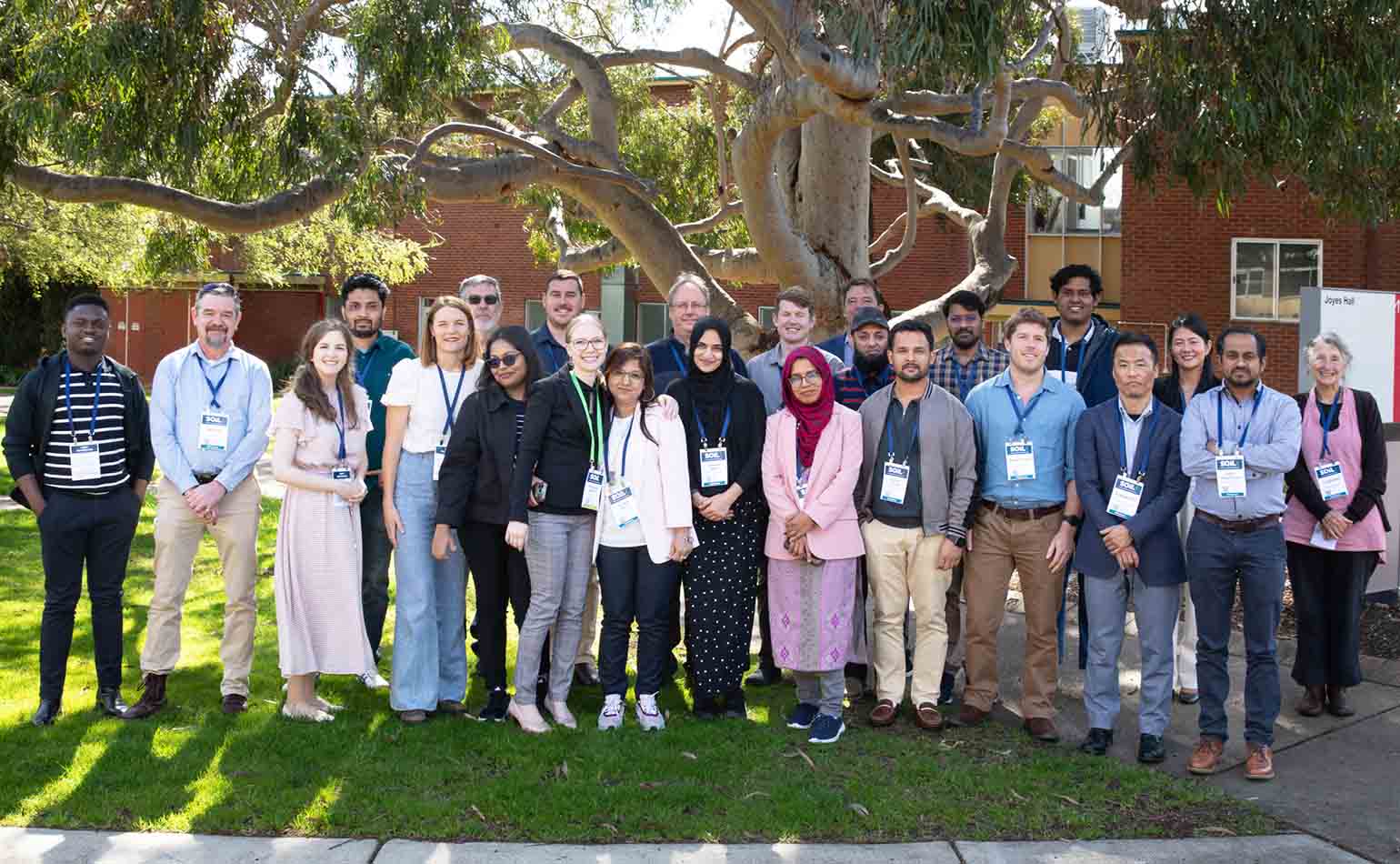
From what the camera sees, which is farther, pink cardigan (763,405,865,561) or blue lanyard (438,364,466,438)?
blue lanyard (438,364,466,438)

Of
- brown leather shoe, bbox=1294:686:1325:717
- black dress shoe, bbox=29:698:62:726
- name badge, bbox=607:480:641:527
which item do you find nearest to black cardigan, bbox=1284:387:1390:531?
A: brown leather shoe, bbox=1294:686:1325:717

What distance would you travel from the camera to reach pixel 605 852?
488 centimetres

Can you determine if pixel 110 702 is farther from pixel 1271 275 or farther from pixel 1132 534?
pixel 1271 275

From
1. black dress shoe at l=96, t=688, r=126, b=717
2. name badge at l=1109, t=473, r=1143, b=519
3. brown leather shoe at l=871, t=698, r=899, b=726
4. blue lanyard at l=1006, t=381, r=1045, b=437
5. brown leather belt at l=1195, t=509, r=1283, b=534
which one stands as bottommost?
brown leather shoe at l=871, t=698, r=899, b=726

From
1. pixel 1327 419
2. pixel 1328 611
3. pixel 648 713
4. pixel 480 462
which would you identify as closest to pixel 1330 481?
pixel 1327 419

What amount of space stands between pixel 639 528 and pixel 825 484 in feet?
3.10

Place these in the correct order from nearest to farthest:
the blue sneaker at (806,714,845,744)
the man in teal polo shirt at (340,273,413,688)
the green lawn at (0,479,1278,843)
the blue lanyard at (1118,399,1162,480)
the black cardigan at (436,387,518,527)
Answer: the green lawn at (0,479,1278,843), the blue lanyard at (1118,399,1162,480), the blue sneaker at (806,714,845,744), the black cardigan at (436,387,518,527), the man in teal polo shirt at (340,273,413,688)

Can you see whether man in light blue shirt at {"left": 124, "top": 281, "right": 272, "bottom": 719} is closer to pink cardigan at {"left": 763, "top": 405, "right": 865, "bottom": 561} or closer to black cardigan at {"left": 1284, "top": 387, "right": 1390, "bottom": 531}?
pink cardigan at {"left": 763, "top": 405, "right": 865, "bottom": 561}

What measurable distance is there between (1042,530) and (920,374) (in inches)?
38.5

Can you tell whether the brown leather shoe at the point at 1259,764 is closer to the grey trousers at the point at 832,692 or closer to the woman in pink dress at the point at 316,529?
the grey trousers at the point at 832,692

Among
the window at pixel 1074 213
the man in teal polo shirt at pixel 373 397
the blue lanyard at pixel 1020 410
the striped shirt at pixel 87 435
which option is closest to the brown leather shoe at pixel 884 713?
the blue lanyard at pixel 1020 410

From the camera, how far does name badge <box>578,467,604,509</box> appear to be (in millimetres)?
6219

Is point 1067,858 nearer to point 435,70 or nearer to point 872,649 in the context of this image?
point 872,649

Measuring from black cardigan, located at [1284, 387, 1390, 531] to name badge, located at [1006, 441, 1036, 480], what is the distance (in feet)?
4.96
